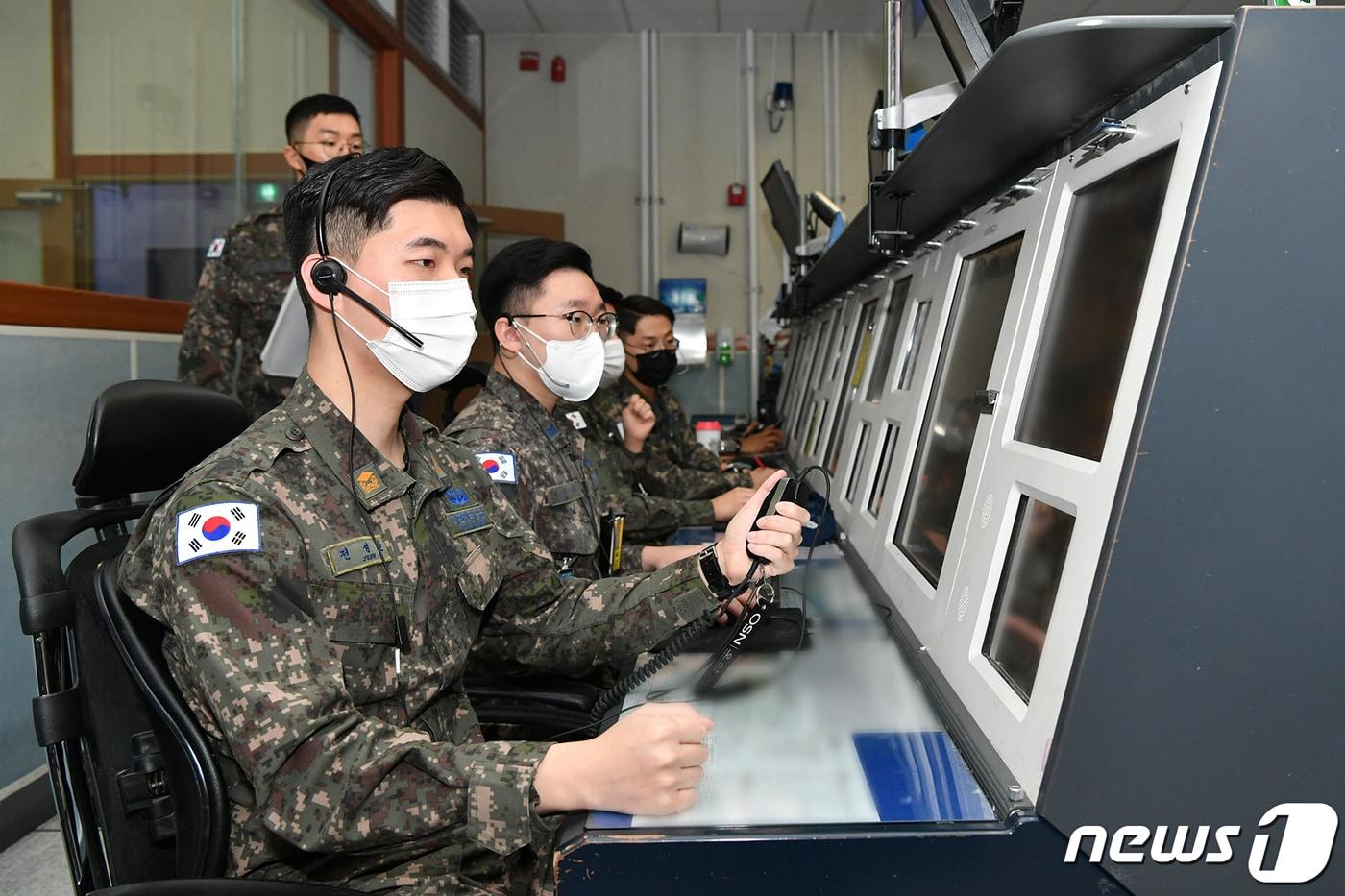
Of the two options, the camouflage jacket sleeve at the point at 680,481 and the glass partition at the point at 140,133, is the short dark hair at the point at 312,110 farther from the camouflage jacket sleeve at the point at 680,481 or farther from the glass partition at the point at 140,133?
the camouflage jacket sleeve at the point at 680,481

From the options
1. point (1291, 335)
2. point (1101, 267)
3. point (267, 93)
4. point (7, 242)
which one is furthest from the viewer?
point (267, 93)

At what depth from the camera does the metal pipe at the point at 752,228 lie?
18.5 ft

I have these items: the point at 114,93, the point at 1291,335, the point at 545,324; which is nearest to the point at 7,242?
the point at 114,93

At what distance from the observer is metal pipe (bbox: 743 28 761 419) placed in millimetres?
5648

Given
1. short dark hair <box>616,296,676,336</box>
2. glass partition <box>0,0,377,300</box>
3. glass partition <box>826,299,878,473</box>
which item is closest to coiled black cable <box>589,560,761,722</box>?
glass partition <box>826,299,878,473</box>

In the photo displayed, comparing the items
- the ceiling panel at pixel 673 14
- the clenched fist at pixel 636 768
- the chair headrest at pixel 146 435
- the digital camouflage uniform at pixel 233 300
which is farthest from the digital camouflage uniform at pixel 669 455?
the ceiling panel at pixel 673 14

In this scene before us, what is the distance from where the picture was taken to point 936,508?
4.24 feet

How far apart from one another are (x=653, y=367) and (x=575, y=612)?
71.7 inches

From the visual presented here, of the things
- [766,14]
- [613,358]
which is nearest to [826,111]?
[766,14]

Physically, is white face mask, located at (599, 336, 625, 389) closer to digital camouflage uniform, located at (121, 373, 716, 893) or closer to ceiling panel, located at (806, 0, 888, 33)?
digital camouflage uniform, located at (121, 373, 716, 893)

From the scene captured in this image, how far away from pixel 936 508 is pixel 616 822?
701 mm

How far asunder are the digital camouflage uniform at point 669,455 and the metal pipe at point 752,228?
2410 mm

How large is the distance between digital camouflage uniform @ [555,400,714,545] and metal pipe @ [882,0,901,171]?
947 millimetres

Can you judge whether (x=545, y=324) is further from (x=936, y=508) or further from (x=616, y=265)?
(x=616, y=265)
